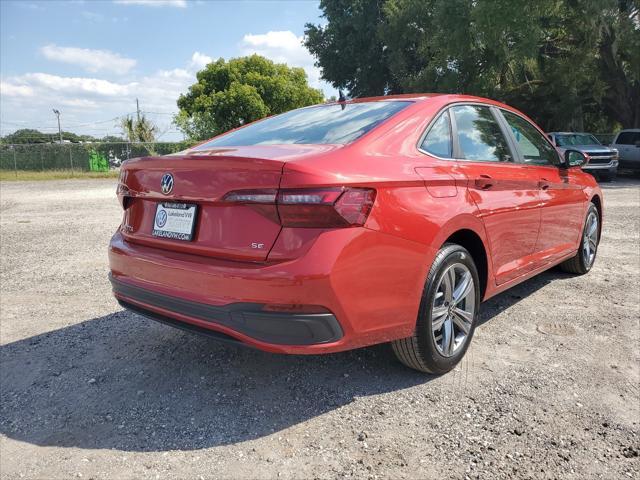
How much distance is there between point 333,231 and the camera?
2400 millimetres

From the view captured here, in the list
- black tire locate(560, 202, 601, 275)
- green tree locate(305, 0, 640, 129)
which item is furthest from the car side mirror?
green tree locate(305, 0, 640, 129)

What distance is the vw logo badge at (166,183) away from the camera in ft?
9.29

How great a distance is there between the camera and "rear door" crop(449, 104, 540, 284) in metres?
3.37

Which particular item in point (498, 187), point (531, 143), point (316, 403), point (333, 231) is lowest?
point (316, 403)

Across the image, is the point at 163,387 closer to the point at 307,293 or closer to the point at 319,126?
the point at 307,293

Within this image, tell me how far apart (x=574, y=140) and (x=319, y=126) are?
1777 centimetres

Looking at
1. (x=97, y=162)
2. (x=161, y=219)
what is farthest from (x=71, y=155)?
(x=161, y=219)

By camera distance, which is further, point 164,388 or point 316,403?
point 164,388

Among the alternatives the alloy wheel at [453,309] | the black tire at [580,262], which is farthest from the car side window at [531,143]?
the alloy wheel at [453,309]

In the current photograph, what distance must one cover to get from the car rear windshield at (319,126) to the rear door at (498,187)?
561mm

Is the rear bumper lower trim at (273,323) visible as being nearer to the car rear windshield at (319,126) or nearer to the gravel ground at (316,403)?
the gravel ground at (316,403)

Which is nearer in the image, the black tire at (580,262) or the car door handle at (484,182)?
the car door handle at (484,182)

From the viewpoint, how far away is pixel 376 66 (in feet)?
118

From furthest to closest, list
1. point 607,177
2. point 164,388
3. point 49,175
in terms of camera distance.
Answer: point 49,175
point 607,177
point 164,388
